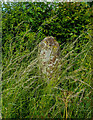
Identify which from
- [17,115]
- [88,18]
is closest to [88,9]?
[88,18]

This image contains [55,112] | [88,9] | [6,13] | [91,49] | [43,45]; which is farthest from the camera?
[6,13]

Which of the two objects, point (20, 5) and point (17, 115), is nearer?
point (17, 115)

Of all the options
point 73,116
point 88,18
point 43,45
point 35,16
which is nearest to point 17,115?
point 73,116

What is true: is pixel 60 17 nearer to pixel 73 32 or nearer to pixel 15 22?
pixel 73 32

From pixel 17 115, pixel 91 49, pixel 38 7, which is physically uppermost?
pixel 38 7

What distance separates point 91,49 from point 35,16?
65.1 inches

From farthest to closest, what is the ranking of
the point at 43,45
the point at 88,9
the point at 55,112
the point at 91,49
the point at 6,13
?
the point at 6,13 → the point at 88,9 → the point at 43,45 → the point at 91,49 → the point at 55,112

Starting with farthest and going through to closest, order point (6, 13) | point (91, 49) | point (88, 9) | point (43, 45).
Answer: point (6, 13) < point (88, 9) < point (43, 45) < point (91, 49)

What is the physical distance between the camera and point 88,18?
3.94 metres

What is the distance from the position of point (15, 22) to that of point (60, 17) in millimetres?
1135

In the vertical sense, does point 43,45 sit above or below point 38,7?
below

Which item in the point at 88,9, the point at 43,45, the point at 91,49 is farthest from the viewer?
the point at 88,9

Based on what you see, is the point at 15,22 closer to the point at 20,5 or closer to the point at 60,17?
the point at 20,5

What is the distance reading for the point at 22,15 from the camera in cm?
403
